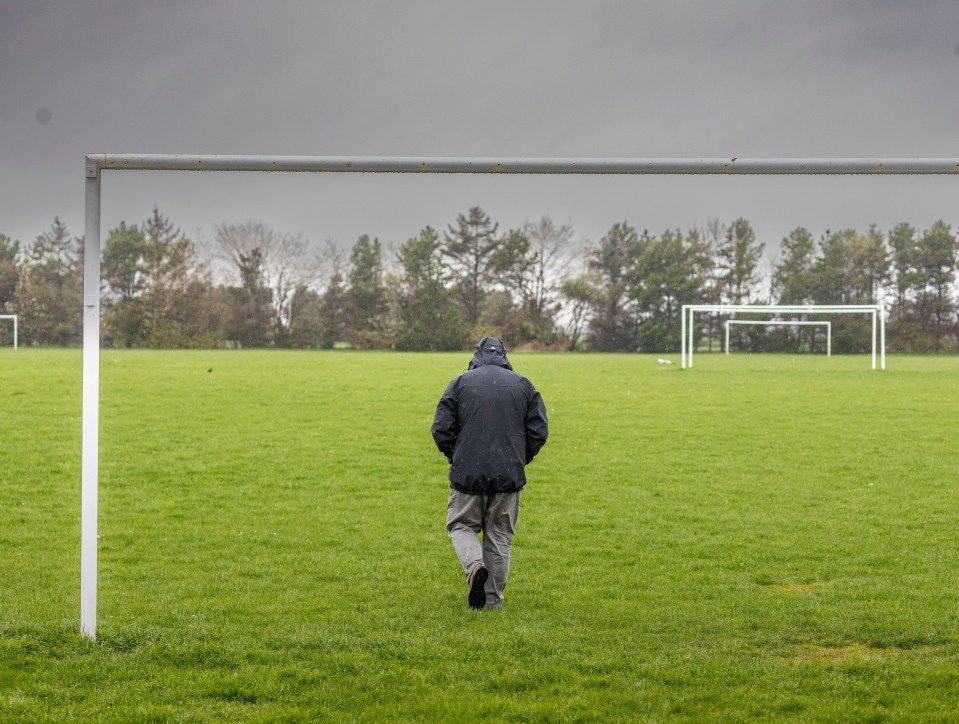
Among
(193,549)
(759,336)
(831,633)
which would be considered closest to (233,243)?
(759,336)

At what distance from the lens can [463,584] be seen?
8.41 meters

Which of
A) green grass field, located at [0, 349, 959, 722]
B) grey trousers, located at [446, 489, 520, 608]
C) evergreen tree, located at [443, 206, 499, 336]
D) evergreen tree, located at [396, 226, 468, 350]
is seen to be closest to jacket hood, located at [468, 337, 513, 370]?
grey trousers, located at [446, 489, 520, 608]

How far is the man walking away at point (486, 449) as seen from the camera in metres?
7.03

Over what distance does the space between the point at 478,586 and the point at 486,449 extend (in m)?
0.95

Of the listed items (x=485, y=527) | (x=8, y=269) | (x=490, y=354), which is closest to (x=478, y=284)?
(x=8, y=269)

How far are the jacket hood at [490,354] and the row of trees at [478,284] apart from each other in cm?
3374

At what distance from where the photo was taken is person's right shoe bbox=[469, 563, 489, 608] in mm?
7059

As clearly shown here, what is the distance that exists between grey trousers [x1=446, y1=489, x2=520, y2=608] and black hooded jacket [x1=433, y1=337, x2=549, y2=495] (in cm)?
16

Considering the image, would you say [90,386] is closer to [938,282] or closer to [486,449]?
[486,449]

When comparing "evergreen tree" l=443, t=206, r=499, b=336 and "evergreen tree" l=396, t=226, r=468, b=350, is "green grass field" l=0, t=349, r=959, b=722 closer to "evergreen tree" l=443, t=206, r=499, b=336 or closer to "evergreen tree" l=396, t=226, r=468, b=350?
"evergreen tree" l=396, t=226, r=468, b=350

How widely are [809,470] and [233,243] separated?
153 feet

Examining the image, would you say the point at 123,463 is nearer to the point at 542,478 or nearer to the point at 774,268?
the point at 542,478

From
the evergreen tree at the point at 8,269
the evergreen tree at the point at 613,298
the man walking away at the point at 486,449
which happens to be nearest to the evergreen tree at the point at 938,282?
the evergreen tree at the point at 613,298

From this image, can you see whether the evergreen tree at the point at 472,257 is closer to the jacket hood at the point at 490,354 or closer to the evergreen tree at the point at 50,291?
the evergreen tree at the point at 50,291
